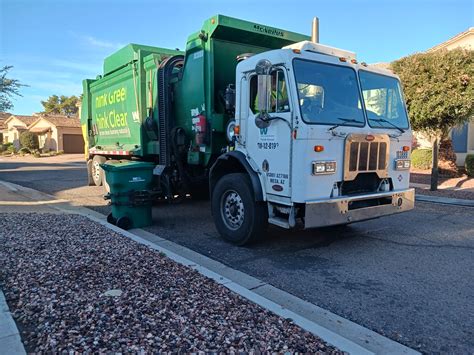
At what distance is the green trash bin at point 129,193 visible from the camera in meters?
6.86

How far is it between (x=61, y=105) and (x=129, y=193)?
238 feet

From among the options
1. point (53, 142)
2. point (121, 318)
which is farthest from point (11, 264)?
point (53, 142)

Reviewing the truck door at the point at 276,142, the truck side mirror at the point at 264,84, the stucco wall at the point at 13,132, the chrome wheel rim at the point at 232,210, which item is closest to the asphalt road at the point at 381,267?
the chrome wheel rim at the point at 232,210

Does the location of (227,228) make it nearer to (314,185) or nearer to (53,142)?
(314,185)

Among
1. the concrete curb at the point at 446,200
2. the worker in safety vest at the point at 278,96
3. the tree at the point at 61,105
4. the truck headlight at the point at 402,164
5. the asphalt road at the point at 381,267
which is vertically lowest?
the asphalt road at the point at 381,267

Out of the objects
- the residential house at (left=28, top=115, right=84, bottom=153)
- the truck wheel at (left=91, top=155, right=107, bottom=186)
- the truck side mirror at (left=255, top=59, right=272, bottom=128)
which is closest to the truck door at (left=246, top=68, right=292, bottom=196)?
the truck side mirror at (left=255, top=59, right=272, bottom=128)

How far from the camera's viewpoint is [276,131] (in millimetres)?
5160

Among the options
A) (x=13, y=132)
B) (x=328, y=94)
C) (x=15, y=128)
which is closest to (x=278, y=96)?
(x=328, y=94)

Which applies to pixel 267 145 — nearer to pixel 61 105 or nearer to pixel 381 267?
pixel 381 267

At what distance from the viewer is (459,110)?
10578 millimetres

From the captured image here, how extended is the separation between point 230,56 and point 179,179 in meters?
2.63

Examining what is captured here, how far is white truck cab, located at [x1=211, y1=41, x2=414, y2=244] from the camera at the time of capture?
4.93 metres

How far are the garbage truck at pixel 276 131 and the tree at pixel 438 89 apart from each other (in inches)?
201

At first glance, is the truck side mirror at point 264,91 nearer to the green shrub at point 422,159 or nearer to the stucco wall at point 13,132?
the green shrub at point 422,159
